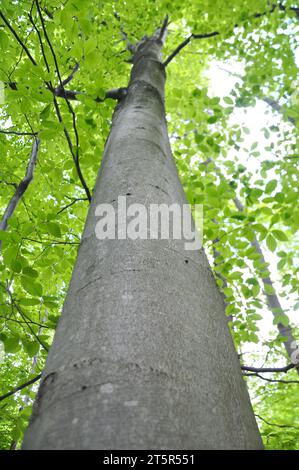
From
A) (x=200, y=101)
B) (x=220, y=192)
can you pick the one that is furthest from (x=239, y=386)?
(x=200, y=101)

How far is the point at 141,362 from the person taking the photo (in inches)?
25.1

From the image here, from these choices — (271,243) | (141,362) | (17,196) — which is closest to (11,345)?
(141,362)

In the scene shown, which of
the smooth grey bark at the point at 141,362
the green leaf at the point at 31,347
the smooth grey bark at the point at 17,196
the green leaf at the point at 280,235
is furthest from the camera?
the smooth grey bark at the point at 17,196

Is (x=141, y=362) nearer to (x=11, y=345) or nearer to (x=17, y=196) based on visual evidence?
(x=11, y=345)

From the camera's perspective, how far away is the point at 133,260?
885 mm

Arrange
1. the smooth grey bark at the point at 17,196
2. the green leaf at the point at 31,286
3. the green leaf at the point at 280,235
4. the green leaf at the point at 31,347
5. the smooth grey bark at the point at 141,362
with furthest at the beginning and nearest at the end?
the smooth grey bark at the point at 17,196
the green leaf at the point at 280,235
the green leaf at the point at 31,347
the green leaf at the point at 31,286
the smooth grey bark at the point at 141,362

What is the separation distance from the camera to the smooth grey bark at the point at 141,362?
555mm

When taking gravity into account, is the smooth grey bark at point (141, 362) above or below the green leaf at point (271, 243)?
below

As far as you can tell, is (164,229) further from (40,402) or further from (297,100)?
(297,100)

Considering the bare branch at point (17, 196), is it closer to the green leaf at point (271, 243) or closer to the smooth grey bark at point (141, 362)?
the smooth grey bark at point (141, 362)

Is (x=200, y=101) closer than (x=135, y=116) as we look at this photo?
No

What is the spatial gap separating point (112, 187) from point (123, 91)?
1.50 m

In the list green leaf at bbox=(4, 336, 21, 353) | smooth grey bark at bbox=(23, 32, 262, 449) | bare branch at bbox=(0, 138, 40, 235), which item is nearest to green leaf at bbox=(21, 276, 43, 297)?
green leaf at bbox=(4, 336, 21, 353)

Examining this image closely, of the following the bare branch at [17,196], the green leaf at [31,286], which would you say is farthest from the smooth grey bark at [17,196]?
the green leaf at [31,286]
